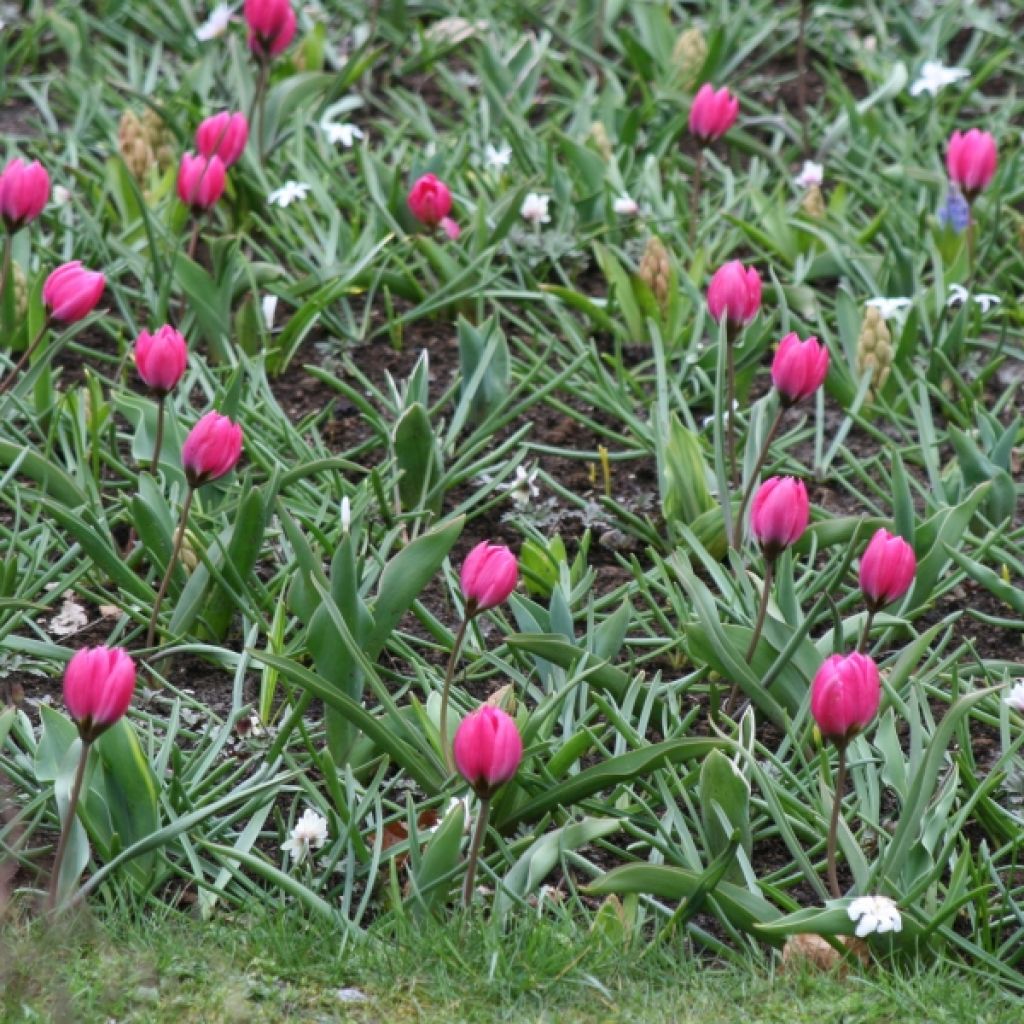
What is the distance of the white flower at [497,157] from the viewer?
4230mm

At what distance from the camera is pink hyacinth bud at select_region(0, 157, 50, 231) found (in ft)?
9.74

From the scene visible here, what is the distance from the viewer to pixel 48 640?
280 centimetres

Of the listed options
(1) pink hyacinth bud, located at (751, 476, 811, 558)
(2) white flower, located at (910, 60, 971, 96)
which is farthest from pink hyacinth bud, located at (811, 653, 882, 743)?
(2) white flower, located at (910, 60, 971, 96)

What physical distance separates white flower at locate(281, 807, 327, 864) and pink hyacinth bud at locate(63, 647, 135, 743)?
1.36 feet

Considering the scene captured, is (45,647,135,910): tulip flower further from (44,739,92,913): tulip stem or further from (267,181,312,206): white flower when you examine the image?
(267,181,312,206): white flower

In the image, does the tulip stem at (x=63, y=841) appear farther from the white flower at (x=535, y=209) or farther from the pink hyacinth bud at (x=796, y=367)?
the white flower at (x=535, y=209)

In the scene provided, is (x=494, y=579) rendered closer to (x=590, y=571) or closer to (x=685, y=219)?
(x=590, y=571)

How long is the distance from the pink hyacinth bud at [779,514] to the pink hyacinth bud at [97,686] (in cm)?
93

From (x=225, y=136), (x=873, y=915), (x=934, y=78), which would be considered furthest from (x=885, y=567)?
(x=934, y=78)

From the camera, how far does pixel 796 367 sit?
2.60m

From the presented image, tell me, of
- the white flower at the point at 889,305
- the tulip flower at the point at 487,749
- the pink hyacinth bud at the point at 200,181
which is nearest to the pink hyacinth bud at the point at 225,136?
the pink hyacinth bud at the point at 200,181

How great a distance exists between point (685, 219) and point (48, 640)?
6.68 feet

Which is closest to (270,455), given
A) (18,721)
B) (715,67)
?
(18,721)

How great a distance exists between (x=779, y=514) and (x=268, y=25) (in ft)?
6.86
